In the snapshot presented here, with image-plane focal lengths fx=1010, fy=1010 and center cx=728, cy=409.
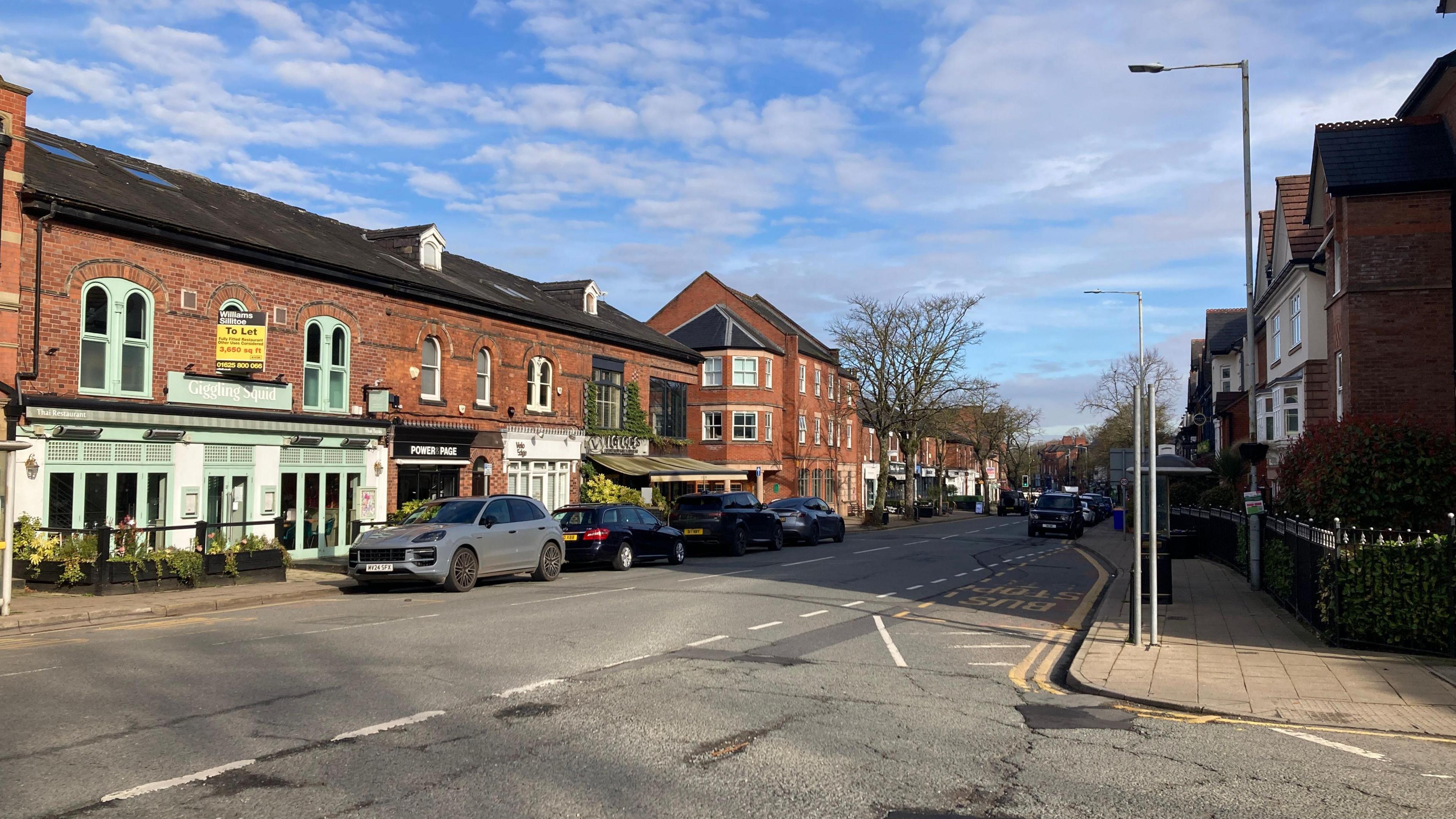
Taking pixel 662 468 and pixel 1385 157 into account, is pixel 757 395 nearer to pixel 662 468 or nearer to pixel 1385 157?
pixel 662 468

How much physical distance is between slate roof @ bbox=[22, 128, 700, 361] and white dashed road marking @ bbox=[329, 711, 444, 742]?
14521 mm

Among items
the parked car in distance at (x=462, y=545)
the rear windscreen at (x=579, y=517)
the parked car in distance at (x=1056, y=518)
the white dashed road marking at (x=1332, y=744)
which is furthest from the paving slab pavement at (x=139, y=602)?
the parked car in distance at (x=1056, y=518)

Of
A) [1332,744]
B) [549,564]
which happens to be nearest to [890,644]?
[1332,744]

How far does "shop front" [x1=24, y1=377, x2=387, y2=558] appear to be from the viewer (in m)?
17.2

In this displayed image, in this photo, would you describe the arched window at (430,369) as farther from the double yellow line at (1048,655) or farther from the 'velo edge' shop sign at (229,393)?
the double yellow line at (1048,655)

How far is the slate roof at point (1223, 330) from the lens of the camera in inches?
2004

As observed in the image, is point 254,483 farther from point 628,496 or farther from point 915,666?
point 915,666

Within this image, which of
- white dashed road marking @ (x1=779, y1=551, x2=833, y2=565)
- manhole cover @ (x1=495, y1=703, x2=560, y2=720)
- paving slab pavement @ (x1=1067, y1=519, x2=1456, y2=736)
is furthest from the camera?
white dashed road marking @ (x1=779, y1=551, x2=833, y2=565)

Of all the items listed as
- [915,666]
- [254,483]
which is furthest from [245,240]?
[915,666]

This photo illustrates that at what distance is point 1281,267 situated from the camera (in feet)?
98.5

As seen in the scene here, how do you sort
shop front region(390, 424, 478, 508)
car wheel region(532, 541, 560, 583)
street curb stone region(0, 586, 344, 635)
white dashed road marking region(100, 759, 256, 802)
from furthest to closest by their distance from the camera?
shop front region(390, 424, 478, 508)
car wheel region(532, 541, 560, 583)
street curb stone region(0, 586, 344, 635)
white dashed road marking region(100, 759, 256, 802)

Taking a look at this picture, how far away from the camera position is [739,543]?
26.4 meters

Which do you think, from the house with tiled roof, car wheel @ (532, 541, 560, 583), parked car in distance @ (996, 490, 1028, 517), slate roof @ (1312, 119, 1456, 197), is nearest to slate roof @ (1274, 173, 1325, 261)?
the house with tiled roof

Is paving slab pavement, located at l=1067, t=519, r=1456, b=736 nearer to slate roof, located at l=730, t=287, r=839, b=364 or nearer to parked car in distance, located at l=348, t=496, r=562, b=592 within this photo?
parked car in distance, located at l=348, t=496, r=562, b=592
